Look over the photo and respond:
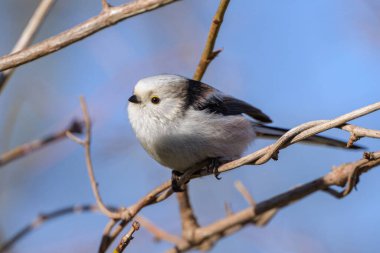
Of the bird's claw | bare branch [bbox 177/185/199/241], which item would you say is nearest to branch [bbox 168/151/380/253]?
bare branch [bbox 177/185/199/241]

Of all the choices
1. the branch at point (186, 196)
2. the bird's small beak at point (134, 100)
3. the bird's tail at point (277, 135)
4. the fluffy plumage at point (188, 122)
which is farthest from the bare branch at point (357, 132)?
the bird's small beak at point (134, 100)

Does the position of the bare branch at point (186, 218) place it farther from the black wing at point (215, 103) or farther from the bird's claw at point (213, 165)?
the black wing at point (215, 103)

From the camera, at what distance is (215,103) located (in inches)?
118

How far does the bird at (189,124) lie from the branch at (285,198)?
0.29 meters

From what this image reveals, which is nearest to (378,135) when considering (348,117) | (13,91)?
(348,117)

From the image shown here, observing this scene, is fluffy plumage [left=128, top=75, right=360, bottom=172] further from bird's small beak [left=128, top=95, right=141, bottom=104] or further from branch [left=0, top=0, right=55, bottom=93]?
branch [left=0, top=0, right=55, bottom=93]

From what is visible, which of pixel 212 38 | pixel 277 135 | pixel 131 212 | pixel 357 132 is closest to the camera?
pixel 357 132

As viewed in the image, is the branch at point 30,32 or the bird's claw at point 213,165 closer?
the branch at point 30,32

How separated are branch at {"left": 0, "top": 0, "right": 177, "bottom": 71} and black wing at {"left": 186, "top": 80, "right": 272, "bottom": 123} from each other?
3.60 feet

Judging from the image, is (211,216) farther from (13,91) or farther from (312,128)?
(312,128)

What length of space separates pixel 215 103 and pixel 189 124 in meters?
0.33

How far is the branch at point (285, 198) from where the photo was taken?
221cm

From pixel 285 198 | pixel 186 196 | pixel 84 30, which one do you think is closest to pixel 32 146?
pixel 186 196

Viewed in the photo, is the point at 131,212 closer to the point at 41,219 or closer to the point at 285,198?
the point at 41,219
